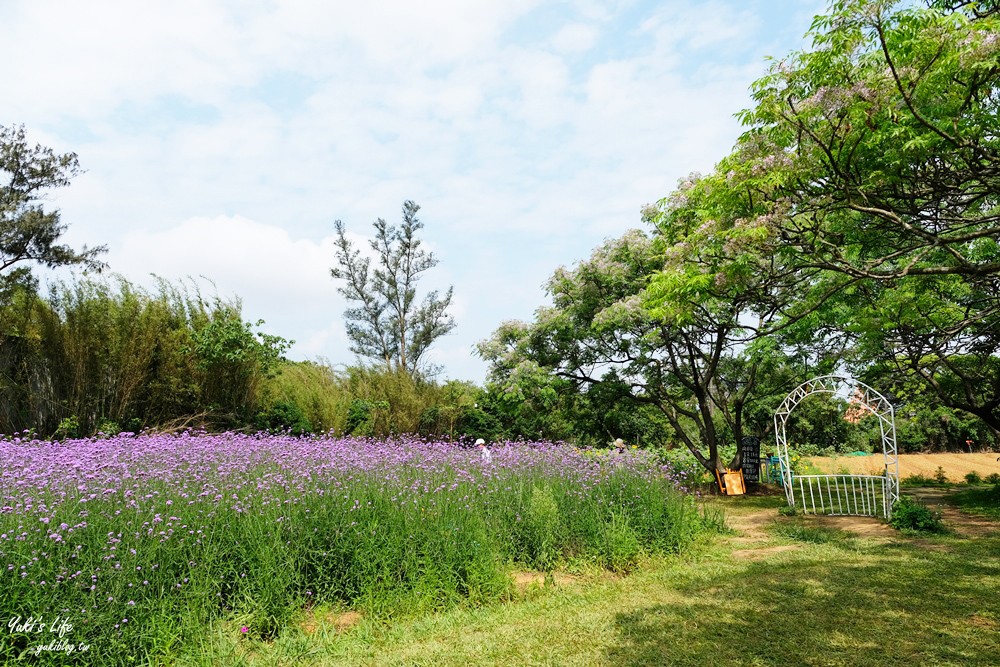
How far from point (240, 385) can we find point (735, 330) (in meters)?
10.3

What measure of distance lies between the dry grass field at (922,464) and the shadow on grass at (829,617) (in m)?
10.7

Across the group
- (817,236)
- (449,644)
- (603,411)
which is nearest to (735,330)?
(603,411)

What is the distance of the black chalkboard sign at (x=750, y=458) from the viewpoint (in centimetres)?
1378


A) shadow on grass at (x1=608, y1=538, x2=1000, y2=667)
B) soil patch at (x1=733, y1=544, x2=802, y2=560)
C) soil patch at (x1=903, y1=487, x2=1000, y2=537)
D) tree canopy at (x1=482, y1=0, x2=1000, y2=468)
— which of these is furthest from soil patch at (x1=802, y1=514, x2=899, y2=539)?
tree canopy at (x1=482, y1=0, x2=1000, y2=468)

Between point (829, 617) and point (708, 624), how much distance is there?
2.99ft

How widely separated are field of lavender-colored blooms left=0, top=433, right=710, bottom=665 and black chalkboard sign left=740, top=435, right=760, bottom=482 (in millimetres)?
7950

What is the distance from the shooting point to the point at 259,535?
4062 mm

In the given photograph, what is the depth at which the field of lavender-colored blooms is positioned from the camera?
3373 millimetres

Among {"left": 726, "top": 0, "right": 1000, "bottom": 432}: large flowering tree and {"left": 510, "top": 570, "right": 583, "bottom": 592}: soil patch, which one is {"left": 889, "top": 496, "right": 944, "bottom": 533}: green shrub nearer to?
{"left": 726, "top": 0, "right": 1000, "bottom": 432}: large flowering tree

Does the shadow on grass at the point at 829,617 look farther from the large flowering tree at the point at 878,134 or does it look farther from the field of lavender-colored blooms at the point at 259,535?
the large flowering tree at the point at 878,134

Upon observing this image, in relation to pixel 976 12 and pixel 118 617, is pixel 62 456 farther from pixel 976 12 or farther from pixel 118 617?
pixel 976 12

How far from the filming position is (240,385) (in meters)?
12.4

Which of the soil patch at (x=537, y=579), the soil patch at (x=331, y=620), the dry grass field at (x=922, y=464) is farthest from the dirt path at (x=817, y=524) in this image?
the dry grass field at (x=922, y=464)

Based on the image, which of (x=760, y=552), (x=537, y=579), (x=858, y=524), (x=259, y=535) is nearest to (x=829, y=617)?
(x=537, y=579)
